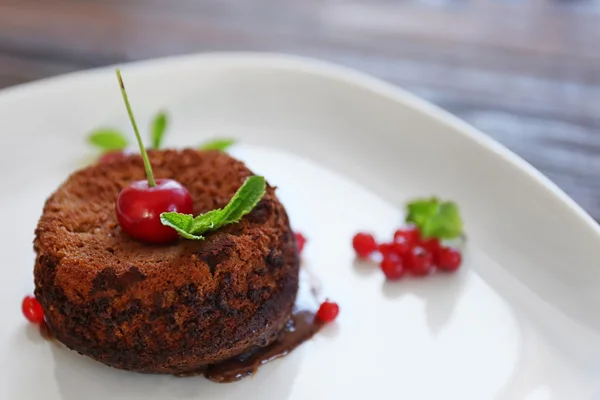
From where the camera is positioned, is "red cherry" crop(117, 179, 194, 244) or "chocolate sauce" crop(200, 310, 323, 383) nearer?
"red cherry" crop(117, 179, 194, 244)

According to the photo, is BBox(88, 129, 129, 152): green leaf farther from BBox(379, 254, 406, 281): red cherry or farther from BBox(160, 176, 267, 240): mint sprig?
BBox(379, 254, 406, 281): red cherry

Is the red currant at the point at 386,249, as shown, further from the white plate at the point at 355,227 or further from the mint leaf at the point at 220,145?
the mint leaf at the point at 220,145

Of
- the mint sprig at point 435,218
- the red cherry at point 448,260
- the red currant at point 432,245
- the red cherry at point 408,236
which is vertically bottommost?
the red cherry at point 448,260

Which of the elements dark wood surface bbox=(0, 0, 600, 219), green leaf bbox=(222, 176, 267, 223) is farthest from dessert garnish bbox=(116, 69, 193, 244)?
dark wood surface bbox=(0, 0, 600, 219)

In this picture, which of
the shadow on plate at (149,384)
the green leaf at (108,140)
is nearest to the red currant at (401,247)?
the shadow on plate at (149,384)

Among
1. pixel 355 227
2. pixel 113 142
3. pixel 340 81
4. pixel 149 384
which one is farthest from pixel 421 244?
pixel 113 142

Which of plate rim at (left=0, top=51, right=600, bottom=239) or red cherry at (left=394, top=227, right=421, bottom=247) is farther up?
plate rim at (left=0, top=51, right=600, bottom=239)
